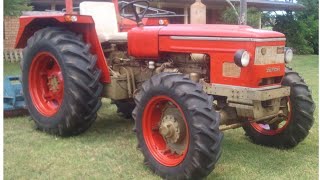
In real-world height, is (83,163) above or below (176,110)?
below

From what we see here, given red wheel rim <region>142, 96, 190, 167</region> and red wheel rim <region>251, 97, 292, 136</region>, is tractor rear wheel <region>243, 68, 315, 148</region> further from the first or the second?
red wheel rim <region>142, 96, 190, 167</region>

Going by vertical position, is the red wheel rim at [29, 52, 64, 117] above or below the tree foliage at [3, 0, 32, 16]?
below

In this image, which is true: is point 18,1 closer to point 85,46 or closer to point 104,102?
point 104,102

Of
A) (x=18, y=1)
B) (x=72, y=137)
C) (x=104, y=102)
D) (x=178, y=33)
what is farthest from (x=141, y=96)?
(x=18, y=1)

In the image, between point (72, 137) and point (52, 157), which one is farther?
point (72, 137)

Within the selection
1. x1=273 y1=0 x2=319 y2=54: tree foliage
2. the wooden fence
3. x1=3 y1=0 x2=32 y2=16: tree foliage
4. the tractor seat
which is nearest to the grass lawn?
the tractor seat

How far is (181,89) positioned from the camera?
3.58 metres

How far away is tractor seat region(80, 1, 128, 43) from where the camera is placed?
508cm

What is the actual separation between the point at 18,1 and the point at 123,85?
768 cm

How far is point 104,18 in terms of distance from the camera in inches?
208

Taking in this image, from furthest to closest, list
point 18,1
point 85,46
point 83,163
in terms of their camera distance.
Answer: point 18,1, point 85,46, point 83,163

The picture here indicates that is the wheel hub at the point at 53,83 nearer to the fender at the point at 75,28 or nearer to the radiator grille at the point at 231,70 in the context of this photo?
the fender at the point at 75,28

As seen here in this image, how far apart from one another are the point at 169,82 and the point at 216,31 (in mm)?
636

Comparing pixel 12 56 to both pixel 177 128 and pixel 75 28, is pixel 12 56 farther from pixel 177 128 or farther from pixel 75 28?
pixel 177 128
